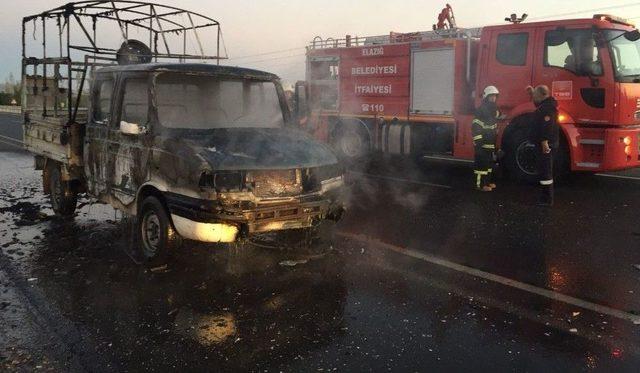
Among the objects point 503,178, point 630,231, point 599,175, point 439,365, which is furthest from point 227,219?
point 599,175

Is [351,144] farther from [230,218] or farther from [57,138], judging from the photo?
[230,218]

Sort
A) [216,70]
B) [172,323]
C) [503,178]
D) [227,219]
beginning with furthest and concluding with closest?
[503,178] → [216,70] → [227,219] → [172,323]

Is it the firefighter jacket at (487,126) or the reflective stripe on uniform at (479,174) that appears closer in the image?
the firefighter jacket at (487,126)

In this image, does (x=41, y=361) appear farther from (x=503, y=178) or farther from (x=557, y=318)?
(x=503, y=178)

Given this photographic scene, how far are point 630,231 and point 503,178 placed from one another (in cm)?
390

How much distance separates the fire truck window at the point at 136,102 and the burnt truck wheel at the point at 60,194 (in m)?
2.12

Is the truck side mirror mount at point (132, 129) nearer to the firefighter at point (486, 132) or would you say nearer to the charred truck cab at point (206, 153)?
the charred truck cab at point (206, 153)

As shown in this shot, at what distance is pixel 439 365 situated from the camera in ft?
10.5

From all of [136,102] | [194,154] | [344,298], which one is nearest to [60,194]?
[136,102]

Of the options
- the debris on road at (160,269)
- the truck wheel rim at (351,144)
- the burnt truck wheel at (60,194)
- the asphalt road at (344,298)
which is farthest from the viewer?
the truck wheel rim at (351,144)

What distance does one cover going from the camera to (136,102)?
5.20 m

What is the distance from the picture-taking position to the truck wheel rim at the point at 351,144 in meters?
12.8

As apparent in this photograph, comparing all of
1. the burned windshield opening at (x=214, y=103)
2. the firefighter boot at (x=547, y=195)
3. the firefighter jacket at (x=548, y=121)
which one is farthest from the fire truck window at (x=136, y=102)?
the firefighter boot at (x=547, y=195)

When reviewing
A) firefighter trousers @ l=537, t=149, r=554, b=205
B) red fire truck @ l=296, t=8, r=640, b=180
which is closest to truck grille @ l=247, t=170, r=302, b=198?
red fire truck @ l=296, t=8, r=640, b=180
